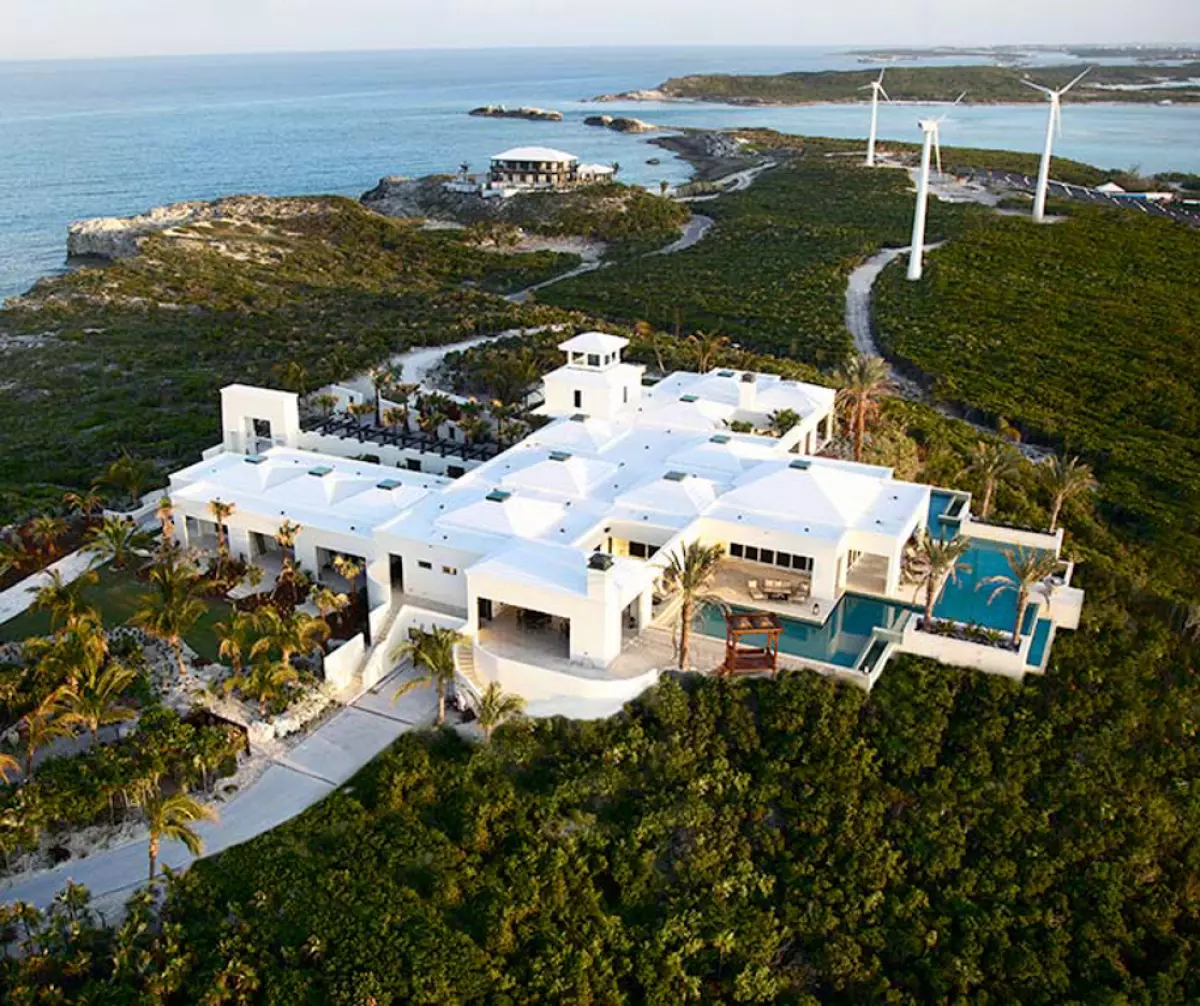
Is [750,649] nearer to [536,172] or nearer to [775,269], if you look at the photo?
[775,269]

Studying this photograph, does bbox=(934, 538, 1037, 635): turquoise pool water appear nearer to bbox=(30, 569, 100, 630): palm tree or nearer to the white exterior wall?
bbox=(30, 569, 100, 630): palm tree

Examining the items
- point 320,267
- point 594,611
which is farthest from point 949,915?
point 320,267

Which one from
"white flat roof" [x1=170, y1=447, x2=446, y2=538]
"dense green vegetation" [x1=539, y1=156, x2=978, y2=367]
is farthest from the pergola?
"dense green vegetation" [x1=539, y1=156, x2=978, y2=367]

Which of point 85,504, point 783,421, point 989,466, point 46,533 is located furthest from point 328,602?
point 989,466

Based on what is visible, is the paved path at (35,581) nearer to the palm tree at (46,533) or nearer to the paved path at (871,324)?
the palm tree at (46,533)

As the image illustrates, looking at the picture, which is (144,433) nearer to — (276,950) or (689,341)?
(689,341)
